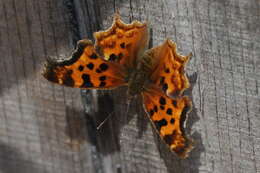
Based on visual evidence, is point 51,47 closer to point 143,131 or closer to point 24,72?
point 24,72

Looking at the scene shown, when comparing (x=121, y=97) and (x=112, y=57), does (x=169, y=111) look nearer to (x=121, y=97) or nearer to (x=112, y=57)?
(x=121, y=97)

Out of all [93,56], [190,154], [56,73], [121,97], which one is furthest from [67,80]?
[190,154]

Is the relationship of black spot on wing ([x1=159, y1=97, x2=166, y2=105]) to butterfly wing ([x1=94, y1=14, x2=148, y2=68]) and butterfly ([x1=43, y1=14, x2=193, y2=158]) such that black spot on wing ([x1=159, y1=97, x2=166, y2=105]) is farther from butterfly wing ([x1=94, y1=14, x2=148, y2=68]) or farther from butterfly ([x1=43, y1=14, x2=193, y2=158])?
butterfly wing ([x1=94, y1=14, x2=148, y2=68])

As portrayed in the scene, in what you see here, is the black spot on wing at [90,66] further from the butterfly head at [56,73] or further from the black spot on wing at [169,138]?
the black spot on wing at [169,138]

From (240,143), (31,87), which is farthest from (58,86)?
(240,143)

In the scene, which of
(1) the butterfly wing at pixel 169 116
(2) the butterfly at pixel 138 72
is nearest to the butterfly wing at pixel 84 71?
(2) the butterfly at pixel 138 72
